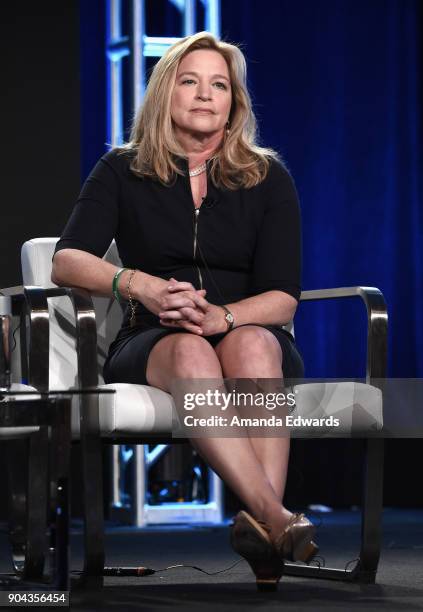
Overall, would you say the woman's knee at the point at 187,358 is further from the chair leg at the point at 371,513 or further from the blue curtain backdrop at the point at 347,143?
the blue curtain backdrop at the point at 347,143

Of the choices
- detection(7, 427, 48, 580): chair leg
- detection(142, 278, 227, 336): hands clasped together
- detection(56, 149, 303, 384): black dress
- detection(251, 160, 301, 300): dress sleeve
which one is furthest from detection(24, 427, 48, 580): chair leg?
detection(251, 160, 301, 300): dress sleeve

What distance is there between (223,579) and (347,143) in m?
2.62

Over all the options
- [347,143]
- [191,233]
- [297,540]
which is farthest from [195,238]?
[347,143]

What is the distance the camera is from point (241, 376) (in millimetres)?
2193

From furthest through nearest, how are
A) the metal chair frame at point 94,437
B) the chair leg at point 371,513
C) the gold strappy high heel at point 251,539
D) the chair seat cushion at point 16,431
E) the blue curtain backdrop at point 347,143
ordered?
the blue curtain backdrop at point 347,143 → the chair leg at point 371,513 → the metal chair frame at point 94,437 → the chair seat cushion at point 16,431 → the gold strappy high heel at point 251,539

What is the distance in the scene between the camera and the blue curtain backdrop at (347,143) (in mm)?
4641

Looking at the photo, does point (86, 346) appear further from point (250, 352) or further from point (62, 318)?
point (62, 318)

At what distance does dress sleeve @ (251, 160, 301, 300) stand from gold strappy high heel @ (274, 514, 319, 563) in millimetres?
652

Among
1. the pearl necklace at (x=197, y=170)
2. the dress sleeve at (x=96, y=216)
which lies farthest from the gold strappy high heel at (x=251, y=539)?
the pearl necklace at (x=197, y=170)

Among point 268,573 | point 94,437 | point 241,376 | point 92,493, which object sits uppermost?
point 241,376

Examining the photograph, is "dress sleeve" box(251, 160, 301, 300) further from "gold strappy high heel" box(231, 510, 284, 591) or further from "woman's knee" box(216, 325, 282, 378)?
"gold strappy high heel" box(231, 510, 284, 591)

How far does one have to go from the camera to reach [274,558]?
2.05 metres

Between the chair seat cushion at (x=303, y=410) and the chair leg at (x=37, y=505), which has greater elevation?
the chair seat cushion at (x=303, y=410)

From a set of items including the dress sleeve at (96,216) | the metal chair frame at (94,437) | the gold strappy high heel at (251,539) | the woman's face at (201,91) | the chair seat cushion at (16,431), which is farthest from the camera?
the woman's face at (201,91)
